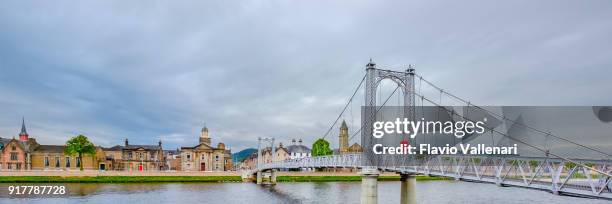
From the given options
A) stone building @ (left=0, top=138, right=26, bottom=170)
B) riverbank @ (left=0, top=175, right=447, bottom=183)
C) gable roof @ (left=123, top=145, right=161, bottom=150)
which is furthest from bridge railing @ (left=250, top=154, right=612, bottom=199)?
gable roof @ (left=123, top=145, right=161, bottom=150)

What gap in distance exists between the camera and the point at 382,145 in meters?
42.5

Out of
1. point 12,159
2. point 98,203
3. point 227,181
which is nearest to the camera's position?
point 98,203

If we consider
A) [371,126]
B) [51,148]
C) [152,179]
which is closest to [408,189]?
[371,126]

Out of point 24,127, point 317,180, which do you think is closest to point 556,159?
point 317,180

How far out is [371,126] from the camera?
133ft

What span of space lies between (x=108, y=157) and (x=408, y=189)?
11735 centimetres

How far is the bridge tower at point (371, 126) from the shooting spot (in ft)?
132

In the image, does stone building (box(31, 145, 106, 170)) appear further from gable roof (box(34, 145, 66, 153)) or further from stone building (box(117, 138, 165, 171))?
stone building (box(117, 138, 165, 171))

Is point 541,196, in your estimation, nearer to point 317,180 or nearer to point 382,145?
point 382,145

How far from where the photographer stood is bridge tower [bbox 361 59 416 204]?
40.2 meters

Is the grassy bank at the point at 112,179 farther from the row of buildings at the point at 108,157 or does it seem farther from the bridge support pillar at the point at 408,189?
the bridge support pillar at the point at 408,189

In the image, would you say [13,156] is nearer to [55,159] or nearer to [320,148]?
[55,159]

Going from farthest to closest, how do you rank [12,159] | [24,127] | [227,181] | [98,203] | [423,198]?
[24,127]
[12,159]
[227,181]
[423,198]
[98,203]

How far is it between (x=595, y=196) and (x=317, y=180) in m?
86.1
